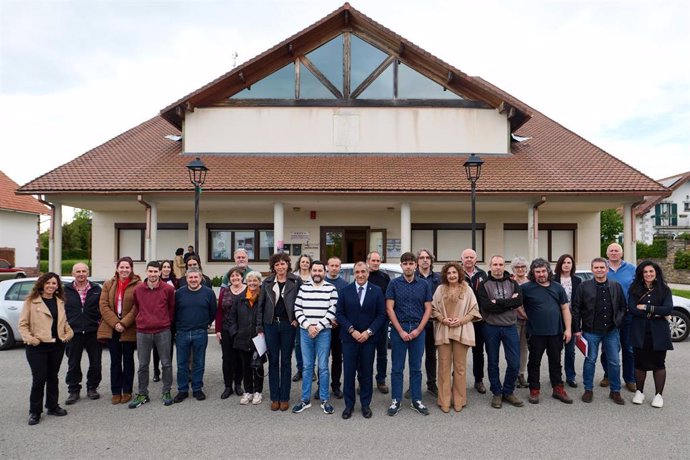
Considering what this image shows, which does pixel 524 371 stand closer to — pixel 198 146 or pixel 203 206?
pixel 203 206

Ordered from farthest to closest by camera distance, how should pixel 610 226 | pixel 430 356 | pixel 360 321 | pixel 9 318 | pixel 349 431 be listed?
pixel 610 226, pixel 9 318, pixel 430 356, pixel 360 321, pixel 349 431

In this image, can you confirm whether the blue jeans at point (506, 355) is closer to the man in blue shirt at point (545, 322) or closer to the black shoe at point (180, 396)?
the man in blue shirt at point (545, 322)

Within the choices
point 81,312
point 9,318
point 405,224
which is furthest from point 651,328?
point 9,318

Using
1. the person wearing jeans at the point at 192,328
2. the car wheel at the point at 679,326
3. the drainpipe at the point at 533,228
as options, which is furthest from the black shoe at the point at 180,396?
the drainpipe at the point at 533,228

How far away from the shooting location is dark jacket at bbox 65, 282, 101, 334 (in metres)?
5.66

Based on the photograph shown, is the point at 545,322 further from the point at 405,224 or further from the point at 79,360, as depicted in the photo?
the point at 405,224

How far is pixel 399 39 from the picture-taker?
14695 mm

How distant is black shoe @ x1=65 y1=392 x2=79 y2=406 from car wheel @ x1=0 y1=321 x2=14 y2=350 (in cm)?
401

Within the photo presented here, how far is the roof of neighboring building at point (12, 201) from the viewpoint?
1132 inches

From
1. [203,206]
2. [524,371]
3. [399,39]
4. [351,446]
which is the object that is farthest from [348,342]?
[399,39]

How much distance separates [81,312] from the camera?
5676mm

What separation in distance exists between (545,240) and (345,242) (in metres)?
7.00

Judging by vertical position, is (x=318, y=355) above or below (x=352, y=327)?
below

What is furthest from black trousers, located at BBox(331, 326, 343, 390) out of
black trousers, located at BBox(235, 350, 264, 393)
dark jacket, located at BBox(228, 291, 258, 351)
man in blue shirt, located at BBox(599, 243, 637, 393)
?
man in blue shirt, located at BBox(599, 243, 637, 393)
